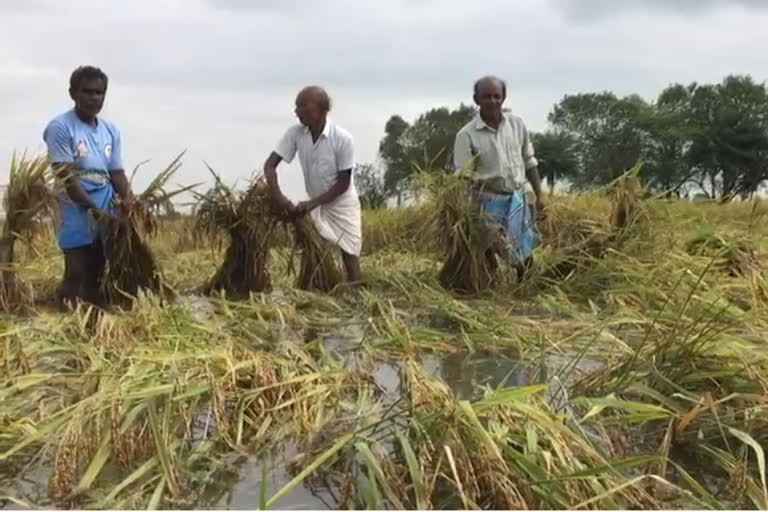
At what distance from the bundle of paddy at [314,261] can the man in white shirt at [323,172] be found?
0.24 ft

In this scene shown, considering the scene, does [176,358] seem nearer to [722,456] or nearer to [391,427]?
[391,427]

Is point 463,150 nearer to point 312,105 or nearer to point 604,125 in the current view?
point 312,105

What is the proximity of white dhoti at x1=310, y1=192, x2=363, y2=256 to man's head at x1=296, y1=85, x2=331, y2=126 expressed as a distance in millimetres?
543

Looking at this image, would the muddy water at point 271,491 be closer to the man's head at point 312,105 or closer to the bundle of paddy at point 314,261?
the bundle of paddy at point 314,261

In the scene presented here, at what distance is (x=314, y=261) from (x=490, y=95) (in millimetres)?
1569

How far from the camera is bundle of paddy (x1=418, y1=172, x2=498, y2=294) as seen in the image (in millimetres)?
5516

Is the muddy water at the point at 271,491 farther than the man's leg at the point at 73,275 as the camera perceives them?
No

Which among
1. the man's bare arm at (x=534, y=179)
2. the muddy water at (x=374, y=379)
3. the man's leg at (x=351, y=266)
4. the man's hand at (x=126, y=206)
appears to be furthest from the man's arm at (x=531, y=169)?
the man's hand at (x=126, y=206)

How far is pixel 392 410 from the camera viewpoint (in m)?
2.53

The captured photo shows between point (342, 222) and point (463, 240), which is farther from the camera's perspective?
point (342, 222)

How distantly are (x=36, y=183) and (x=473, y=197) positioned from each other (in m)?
2.60

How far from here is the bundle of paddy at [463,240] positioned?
552cm

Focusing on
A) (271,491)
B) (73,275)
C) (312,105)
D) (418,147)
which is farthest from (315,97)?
(418,147)

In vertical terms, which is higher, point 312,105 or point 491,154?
point 312,105
